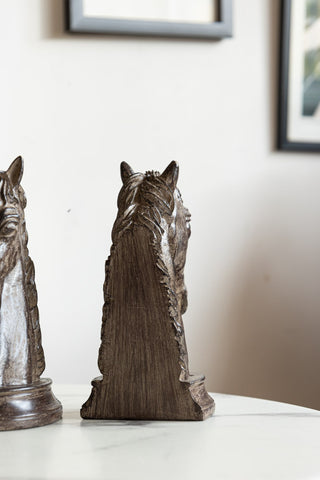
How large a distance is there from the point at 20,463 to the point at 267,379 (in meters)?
0.98

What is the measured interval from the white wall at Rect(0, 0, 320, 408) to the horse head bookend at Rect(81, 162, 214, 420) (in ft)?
2.01

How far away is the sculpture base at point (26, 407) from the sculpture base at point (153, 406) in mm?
47

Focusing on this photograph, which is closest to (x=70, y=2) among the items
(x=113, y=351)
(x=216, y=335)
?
(x=216, y=335)

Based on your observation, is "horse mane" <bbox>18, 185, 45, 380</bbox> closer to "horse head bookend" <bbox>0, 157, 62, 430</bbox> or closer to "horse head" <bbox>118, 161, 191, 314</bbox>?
"horse head bookend" <bbox>0, 157, 62, 430</bbox>

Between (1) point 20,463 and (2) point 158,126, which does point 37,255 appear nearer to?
(2) point 158,126

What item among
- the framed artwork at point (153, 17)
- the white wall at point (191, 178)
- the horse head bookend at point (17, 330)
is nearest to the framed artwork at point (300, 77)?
the white wall at point (191, 178)

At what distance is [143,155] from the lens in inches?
58.2

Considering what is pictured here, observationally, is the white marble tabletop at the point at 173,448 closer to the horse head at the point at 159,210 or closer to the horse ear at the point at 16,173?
the horse head at the point at 159,210

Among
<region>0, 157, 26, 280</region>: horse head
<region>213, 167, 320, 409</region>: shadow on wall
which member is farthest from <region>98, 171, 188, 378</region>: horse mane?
<region>213, 167, 320, 409</region>: shadow on wall

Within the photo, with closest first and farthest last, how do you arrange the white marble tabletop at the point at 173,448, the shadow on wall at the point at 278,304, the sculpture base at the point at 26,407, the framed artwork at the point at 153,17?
the white marble tabletop at the point at 173,448 → the sculpture base at the point at 26,407 → the framed artwork at the point at 153,17 → the shadow on wall at the point at 278,304

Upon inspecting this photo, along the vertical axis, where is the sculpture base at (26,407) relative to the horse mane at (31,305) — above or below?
below

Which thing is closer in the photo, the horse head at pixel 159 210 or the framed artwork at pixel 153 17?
the horse head at pixel 159 210

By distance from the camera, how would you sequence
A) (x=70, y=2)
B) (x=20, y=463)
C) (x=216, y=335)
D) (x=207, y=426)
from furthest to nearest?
(x=216, y=335) → (x=70, y=2) → (x=207, y=426) → (x=20, y=463)

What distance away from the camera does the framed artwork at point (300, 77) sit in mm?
1561
